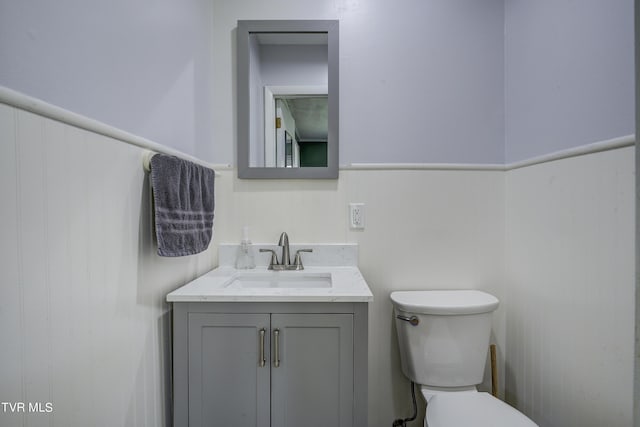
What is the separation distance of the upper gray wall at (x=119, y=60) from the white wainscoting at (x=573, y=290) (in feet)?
4.50

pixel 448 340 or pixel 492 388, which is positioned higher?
pixel 448 340

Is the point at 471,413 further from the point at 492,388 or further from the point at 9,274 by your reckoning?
the point at 9,274

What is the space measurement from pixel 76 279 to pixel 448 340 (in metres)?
1.20

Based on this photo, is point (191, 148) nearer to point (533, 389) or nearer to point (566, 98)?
point (566, 98)

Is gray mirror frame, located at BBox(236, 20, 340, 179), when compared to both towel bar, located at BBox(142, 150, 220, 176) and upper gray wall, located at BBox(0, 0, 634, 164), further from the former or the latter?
towel bar, located at BBox(142, 150, 220, 176)

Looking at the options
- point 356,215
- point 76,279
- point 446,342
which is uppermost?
point 356,215

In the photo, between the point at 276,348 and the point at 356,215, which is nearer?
the point at 276,348

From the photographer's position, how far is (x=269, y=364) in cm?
92

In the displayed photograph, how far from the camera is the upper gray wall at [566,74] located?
0.86 meters

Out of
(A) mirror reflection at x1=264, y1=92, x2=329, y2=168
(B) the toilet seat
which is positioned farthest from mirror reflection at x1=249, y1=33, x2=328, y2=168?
(B) the toilet seat

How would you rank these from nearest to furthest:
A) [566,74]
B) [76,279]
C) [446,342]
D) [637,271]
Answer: [637,271]
[76,279]
[566,74]
[446,342]

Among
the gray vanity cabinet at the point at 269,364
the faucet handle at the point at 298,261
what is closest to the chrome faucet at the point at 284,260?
the faucet handle at the point at 298,261

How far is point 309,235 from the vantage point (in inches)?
54.4

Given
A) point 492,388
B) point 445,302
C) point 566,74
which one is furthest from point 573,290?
point 566,74
